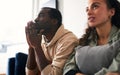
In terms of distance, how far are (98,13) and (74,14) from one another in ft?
2.85

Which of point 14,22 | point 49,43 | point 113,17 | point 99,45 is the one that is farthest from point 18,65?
point 14,22

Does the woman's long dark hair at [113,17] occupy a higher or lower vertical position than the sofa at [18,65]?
higher

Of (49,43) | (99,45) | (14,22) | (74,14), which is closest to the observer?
(99,45)

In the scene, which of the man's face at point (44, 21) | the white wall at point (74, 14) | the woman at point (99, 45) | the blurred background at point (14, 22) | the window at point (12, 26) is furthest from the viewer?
the window at point (12, 26)

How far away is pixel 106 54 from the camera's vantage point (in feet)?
4.34

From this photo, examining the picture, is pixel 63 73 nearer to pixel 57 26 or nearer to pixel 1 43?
pixel 57 26

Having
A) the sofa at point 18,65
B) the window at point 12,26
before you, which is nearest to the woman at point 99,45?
the sofa at point 18,65

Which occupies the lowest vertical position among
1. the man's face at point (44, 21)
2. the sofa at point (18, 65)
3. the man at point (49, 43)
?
the sofa at point (18, 65)

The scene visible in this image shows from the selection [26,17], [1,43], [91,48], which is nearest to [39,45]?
[91,48]

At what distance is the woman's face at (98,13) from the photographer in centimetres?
152

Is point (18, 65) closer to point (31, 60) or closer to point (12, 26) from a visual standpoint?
point (31, 60)

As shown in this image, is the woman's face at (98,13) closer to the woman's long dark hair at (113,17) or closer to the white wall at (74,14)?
the woman's long dark hair at (113,17)

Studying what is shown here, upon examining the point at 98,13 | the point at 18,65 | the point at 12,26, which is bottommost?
the point at 18,65

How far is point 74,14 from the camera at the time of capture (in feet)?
7.80
